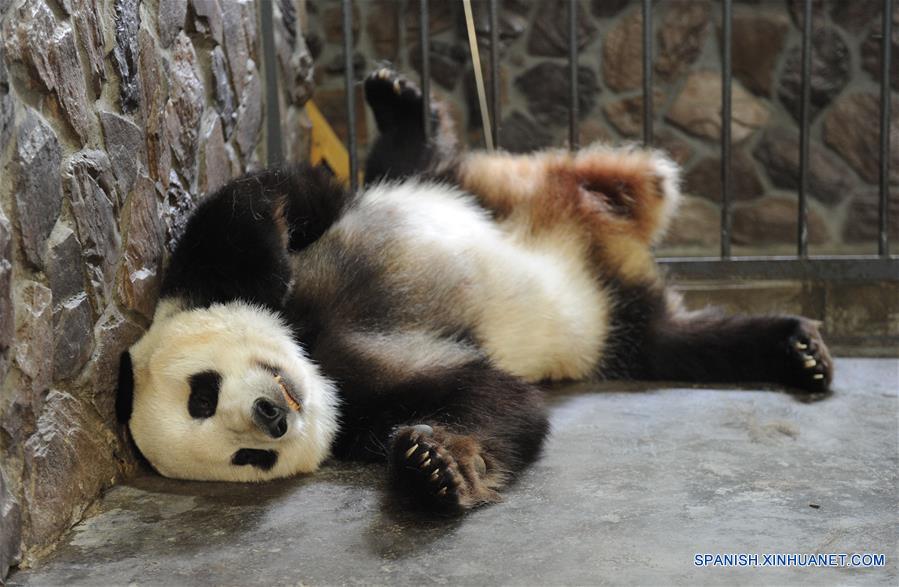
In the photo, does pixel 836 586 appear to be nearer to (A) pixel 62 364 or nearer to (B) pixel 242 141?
(A) pixel 62 364

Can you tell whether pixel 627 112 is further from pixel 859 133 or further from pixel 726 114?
pixel 726 114

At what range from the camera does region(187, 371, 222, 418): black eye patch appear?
2543 mm

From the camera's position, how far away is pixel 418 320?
9.91ft

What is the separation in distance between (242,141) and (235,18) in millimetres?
419

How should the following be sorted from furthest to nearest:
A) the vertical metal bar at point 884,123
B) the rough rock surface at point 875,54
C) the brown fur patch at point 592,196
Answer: the rough rock surface at point 875,54 < the vertical metal bar at point 884,123 < the brown fur patch at point 592,196

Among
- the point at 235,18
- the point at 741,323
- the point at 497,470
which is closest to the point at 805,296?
the point at 741,323

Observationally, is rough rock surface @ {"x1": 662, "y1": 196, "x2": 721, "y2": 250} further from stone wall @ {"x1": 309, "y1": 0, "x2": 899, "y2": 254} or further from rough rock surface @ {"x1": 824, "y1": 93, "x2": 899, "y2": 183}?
rough rock surface @ {"x1": 824, "y1": 93, "x2": 899, "y2": 183}

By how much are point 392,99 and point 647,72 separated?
3.36 feet

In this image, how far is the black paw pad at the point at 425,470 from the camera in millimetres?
2316

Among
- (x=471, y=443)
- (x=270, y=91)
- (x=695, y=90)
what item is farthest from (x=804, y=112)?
(x=695, y=90)

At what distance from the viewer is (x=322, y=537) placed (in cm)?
222

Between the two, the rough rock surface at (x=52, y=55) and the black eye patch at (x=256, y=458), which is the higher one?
the rough rock surface at (x=52, y=55)

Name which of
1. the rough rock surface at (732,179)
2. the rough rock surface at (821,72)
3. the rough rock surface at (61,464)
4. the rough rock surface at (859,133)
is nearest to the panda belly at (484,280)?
the rough rock surface at (61,464)

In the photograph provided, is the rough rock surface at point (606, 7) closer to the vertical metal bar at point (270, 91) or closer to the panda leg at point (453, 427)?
the vertical metal bar at point (270, 91)
